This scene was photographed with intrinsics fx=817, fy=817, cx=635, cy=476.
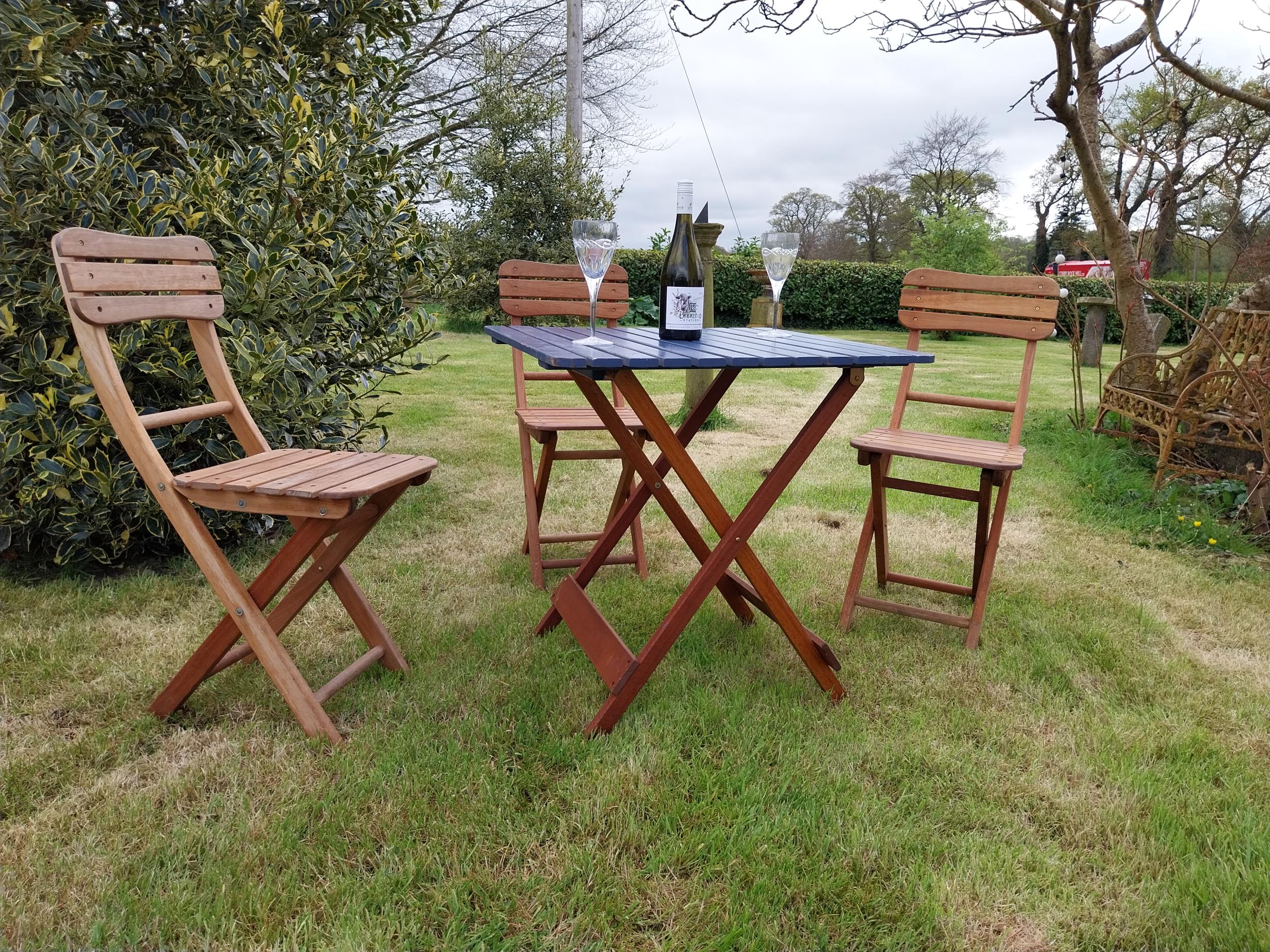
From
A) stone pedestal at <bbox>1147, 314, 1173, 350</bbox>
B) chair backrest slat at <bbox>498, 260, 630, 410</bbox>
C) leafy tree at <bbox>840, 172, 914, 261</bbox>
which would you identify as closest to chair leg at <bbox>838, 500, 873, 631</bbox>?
chair backrest slat at <bbox>498, 260, 630, 410</bbox>

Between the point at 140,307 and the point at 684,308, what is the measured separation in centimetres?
127

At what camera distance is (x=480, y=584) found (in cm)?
283

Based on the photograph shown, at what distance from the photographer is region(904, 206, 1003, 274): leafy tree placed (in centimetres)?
1510

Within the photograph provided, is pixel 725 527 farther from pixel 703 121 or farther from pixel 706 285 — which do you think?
pixel 703 121

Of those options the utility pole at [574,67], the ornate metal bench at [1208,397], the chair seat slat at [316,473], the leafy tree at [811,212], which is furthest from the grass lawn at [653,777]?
the leafy tree at [811,212]

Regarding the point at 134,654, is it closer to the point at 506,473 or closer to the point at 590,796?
the point at 590,796

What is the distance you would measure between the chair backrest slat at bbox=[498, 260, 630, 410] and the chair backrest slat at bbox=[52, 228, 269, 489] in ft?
3.63

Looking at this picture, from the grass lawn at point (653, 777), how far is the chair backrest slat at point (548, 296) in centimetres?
77

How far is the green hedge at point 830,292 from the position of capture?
13.6 metres

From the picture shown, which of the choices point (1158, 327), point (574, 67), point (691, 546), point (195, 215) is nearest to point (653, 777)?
point (691, 546)

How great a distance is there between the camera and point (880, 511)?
2.59m

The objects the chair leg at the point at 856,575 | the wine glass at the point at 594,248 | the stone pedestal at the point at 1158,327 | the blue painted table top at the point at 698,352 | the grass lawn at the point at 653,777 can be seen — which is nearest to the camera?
the grass lawn at the point at 653,777

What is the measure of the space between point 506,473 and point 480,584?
1579 millimetres

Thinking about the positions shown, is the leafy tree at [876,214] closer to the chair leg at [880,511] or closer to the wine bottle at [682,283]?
the chair leg at [880,511]
